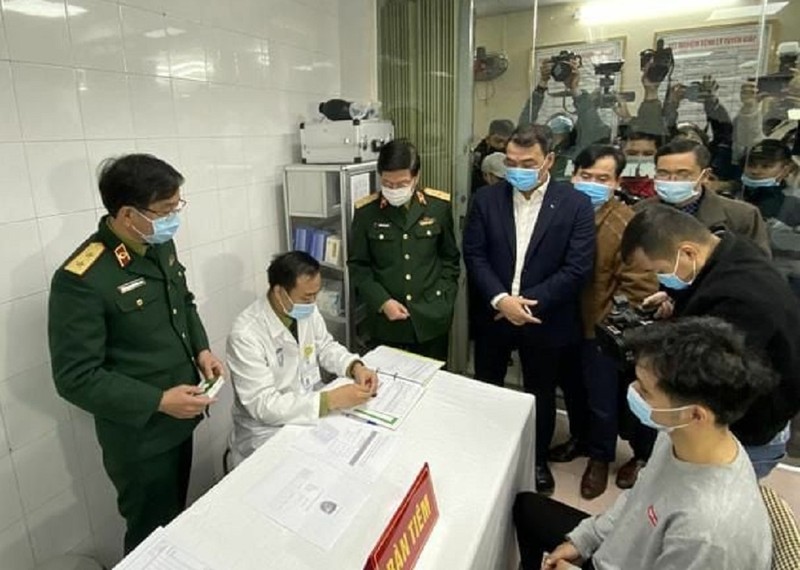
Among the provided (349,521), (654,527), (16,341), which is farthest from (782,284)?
(16,341)

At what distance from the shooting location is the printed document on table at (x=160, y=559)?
104cm

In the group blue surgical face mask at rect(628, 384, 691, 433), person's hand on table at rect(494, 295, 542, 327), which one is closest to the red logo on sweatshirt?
blue surgical face mask at rect(628, 384, 691, 433)

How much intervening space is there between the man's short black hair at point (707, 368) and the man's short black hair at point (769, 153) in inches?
72.1

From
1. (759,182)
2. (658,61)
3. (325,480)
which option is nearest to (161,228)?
(325,480)

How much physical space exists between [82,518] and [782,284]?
8.14 ft

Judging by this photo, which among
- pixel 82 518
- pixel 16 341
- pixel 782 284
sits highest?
pixel 782 284

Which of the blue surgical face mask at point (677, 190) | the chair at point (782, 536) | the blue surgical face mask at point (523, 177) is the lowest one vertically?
the chair at point (782, 536)

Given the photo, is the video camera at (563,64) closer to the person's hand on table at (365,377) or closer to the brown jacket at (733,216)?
the brown jacket at (733,216)

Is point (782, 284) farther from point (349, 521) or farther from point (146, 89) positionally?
point (146, 89)

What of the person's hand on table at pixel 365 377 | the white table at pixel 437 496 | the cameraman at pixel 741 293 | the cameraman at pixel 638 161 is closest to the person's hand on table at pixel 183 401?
the white table at pixel 437 496

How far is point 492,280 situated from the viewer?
224 centimetres

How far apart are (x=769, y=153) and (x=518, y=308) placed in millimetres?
1498

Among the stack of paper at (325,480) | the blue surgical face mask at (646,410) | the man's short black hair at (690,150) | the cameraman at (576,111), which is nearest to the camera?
the blue surgical face mask at (646,410)

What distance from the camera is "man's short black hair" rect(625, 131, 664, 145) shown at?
2.62 meters
